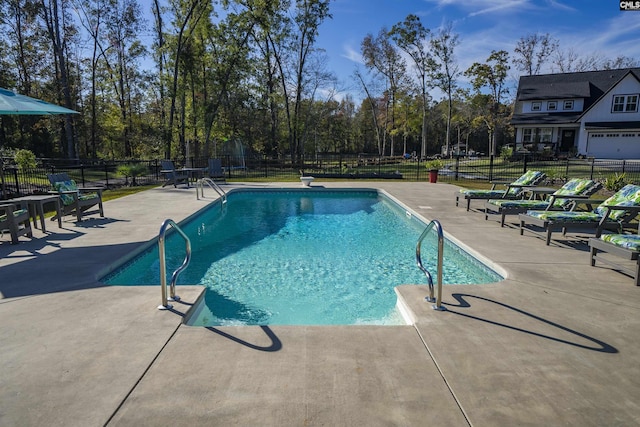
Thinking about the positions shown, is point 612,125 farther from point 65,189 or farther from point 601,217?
point 65,189

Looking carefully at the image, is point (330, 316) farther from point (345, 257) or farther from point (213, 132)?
point (213, 132)

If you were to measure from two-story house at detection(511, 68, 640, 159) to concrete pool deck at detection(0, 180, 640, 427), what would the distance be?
28.2 metres

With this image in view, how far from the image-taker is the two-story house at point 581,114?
83.9 ft

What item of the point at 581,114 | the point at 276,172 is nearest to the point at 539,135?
the point at 581,114

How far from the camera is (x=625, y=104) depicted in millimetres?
25906

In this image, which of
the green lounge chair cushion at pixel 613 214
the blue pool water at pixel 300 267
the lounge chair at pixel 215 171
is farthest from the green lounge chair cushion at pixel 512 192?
the lounge chair at pixel 215 171

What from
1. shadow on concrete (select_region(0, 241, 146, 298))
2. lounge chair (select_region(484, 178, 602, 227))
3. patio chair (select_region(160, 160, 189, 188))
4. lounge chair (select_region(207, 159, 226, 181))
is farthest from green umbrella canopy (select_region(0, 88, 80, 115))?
lounge chair (select_region(207, 159, 226, 181))

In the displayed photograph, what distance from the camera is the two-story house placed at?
25.6 metres

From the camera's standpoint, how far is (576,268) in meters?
4.70

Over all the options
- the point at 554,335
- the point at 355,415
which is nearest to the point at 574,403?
the point at 554,335

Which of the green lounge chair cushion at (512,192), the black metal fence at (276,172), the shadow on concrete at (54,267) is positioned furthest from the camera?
the black metal fence at (276,172)

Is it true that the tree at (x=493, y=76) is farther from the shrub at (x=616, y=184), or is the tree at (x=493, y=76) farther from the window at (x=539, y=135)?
the shrub at (x=616, y=184)

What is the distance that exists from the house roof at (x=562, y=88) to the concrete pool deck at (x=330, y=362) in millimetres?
29977

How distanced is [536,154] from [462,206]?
61.8 ft
